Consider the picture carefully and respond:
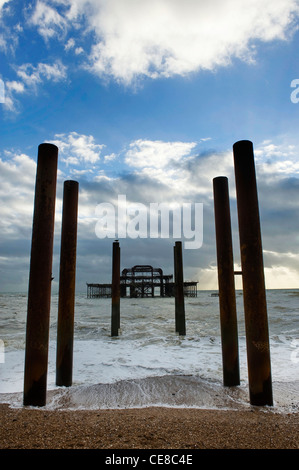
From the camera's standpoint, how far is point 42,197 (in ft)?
10.4

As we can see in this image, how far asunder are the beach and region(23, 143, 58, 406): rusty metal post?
0.24m

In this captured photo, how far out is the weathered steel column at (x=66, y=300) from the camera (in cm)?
386

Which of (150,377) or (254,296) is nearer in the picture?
(254,296)

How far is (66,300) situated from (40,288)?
2.89 ft

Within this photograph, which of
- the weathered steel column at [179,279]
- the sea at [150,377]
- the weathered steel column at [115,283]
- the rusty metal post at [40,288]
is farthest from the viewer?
the weathered steel column at [115,283]

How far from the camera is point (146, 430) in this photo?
2.24m

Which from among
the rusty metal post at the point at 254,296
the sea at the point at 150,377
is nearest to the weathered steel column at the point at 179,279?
the sea at the point at 150,377

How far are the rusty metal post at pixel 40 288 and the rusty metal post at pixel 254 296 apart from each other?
6.68 feet

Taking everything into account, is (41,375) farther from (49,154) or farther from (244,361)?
(244,361)

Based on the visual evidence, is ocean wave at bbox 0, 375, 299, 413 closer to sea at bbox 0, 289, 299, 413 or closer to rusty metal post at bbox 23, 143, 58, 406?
sea at bbox 0, 289, 299, 413
